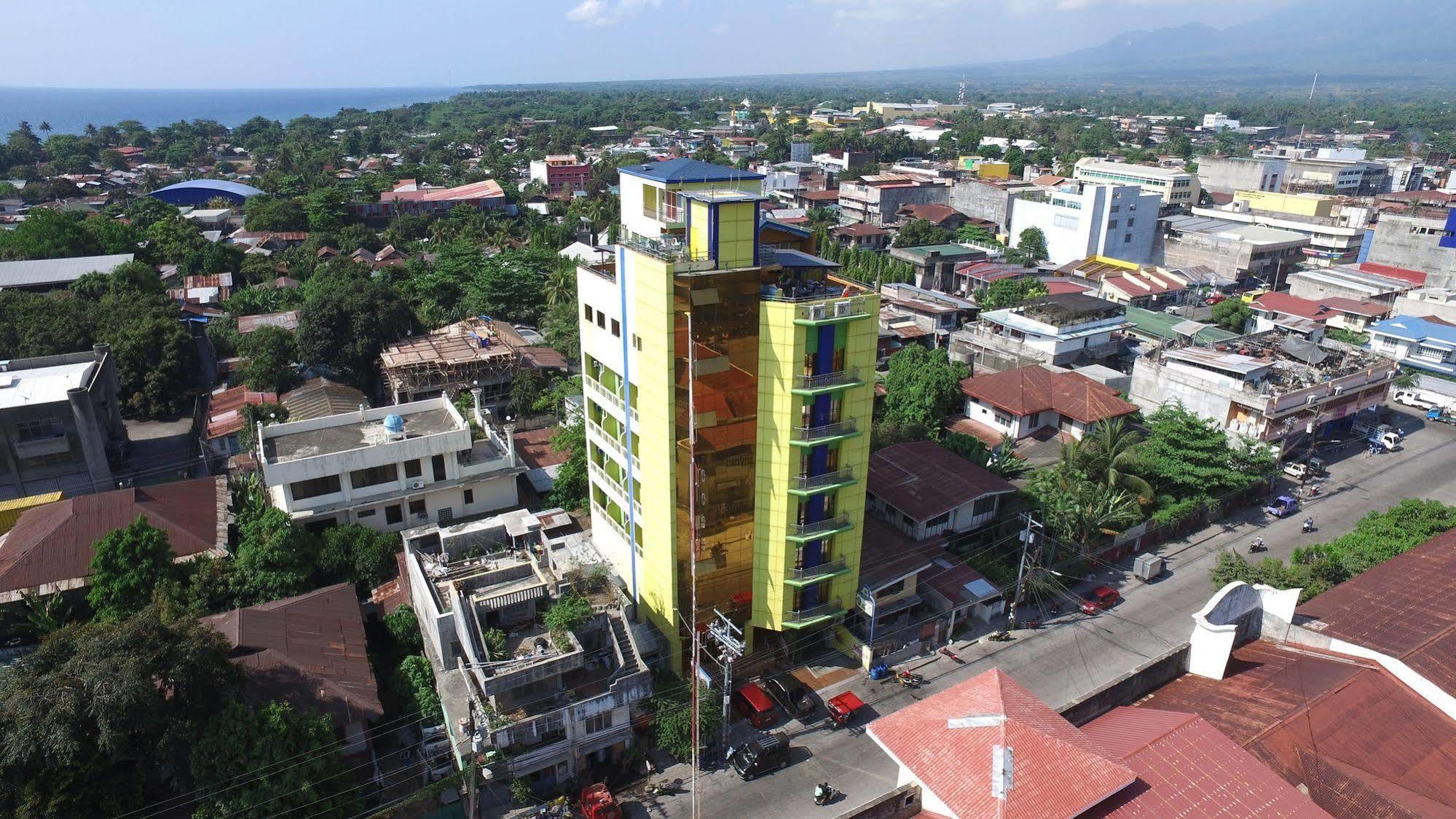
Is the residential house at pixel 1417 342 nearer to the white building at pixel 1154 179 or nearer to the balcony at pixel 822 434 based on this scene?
the white building at pixel 1154 179

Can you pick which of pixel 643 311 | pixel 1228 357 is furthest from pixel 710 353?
pixel 1228 357

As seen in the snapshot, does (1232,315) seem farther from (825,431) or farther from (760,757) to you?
(760,757)

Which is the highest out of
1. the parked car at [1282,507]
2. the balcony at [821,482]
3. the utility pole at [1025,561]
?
the balcony at [821,482]

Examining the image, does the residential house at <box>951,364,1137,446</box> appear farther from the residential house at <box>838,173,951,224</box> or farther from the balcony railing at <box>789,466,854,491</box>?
the residential house at <box>838,173,951,224</box>

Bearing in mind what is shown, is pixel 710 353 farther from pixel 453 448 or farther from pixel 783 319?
pixel 453 448

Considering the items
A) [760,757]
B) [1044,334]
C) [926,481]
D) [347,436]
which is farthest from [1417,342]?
[347,436]

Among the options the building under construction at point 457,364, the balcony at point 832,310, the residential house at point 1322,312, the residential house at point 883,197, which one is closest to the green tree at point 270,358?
the building under construction at point 457,364
